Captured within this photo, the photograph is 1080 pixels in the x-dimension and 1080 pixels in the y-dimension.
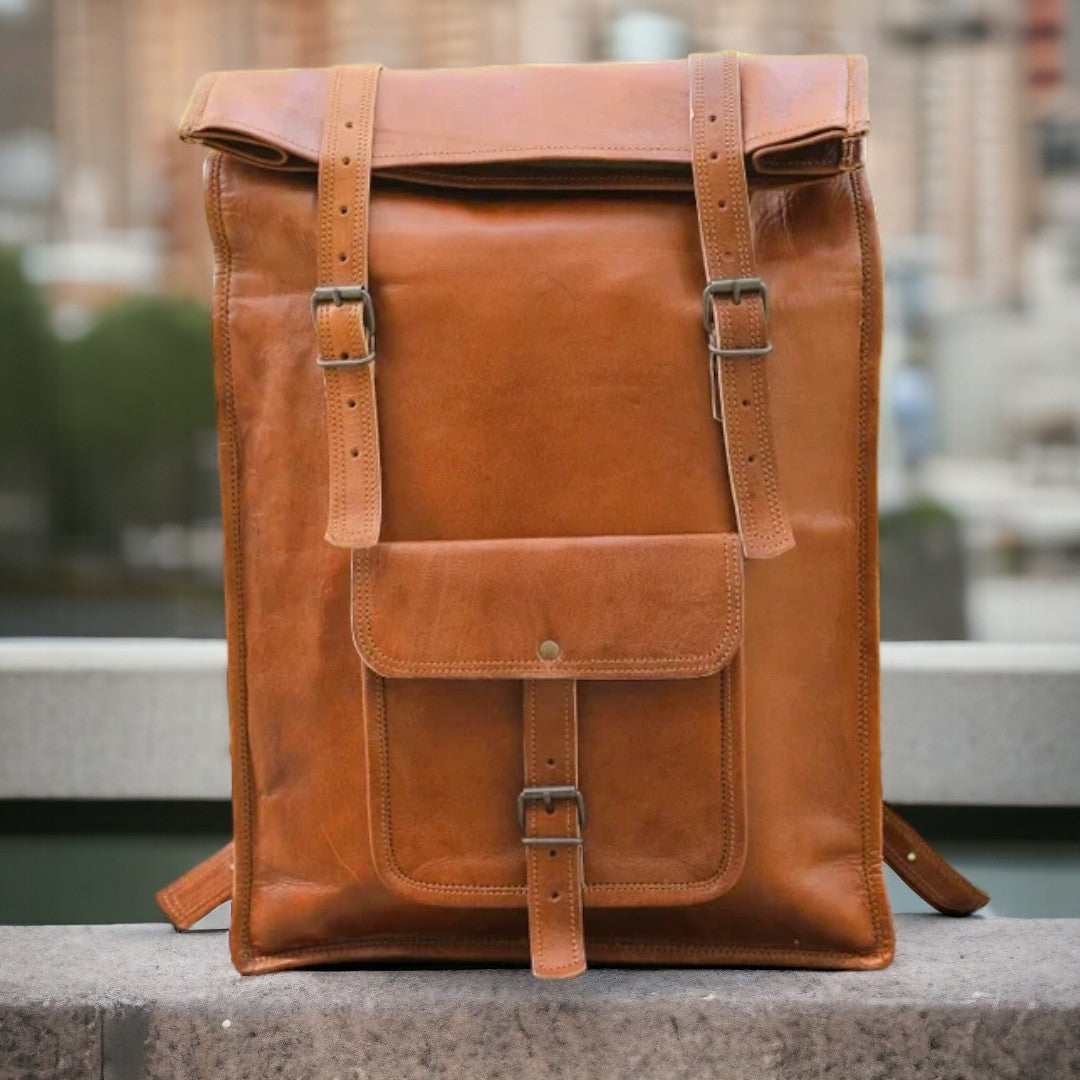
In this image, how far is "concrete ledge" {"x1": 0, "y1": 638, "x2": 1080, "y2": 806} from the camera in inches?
57.4

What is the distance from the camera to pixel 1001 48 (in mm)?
2463

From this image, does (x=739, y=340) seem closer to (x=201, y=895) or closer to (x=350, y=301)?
(x=350, y=301)

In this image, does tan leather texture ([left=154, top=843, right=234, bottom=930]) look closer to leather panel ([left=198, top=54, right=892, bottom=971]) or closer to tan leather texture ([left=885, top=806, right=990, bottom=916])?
leather panel ([left=198, top=54, right=892, bottom=971])

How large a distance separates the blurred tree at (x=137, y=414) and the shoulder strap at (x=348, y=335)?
5.68ft

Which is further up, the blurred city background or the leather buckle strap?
the blurred city background

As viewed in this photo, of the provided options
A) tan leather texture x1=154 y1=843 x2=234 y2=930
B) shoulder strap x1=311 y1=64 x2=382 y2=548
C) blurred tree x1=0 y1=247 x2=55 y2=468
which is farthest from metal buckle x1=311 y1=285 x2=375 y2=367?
blurred tree x1=0 y1=247 x2=55 y2=468

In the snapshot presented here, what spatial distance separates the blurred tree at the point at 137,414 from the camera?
272 centimetres

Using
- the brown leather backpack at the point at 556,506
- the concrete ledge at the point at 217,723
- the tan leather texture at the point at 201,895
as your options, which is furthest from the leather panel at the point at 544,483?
the concrete ledge at the point at 217,723

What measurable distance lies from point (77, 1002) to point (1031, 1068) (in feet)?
2.52

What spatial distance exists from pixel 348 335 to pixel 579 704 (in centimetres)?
35

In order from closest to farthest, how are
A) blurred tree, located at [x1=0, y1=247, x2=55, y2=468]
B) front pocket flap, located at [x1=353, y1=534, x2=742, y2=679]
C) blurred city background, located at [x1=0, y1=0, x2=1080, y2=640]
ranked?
1. front pocket flap, located at [x1=353, y1=534, x2=742, y2=679]
2. blurred city background, located at [x1=0, y1=0, x2=1080, y2=640]
3. blurred tree, located at [x1=0, y1=247, x2=55, y2=468]

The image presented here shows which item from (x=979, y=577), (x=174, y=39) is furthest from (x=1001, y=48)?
(x=174, y=39)

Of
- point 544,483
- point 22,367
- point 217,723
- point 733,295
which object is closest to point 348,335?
point 544,483

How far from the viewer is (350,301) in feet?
3.24
